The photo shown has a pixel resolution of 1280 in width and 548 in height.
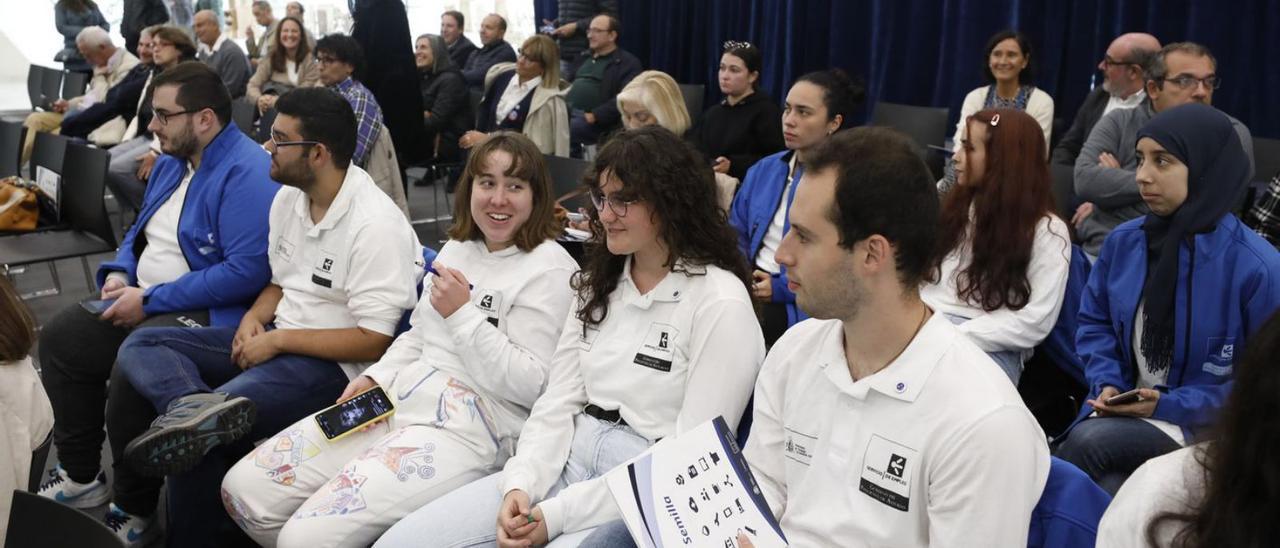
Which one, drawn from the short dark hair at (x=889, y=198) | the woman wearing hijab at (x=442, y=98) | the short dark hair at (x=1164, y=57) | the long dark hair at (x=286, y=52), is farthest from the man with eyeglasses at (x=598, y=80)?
the short dark hair at (x=889, y=198)

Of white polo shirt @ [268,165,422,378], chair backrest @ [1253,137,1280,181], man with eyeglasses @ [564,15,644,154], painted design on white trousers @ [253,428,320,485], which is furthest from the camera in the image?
man with eyeglasses @ [564,15,644,154]

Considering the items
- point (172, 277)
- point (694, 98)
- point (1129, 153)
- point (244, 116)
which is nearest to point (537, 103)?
point (694, 98)

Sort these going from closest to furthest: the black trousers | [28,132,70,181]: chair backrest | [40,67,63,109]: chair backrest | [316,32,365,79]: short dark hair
Answer: the black trousers
[28,132,70,181]: chair backrest
[316,32,365,79]: short dark hair
[40,67,63,109]: chair backrest

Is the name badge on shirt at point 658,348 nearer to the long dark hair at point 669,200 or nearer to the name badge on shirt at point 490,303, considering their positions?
the long dark hair at point 669,200

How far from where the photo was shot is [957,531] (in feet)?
4.36

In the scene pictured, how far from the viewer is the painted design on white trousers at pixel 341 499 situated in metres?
2.07

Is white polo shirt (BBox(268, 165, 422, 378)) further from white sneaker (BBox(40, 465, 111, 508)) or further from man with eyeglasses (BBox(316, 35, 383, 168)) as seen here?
man with eyeglasses (BBox(316, 35, 383, 168))

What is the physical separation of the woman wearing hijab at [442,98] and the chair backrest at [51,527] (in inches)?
222

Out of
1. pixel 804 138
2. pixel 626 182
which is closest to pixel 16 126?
pixel 804 138

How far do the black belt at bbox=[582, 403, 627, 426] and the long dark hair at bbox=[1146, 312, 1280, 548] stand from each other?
1213mm

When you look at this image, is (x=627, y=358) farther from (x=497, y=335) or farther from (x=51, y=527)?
(x=51, y=527)

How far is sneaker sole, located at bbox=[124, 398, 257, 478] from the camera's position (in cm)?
217

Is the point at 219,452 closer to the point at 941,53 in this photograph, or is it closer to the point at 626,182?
the point at 626,182

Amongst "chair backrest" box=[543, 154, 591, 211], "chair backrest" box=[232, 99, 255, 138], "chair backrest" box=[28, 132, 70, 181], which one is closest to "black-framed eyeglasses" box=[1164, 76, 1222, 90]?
"chair backrest" box=[543, 154, 591, 211]
